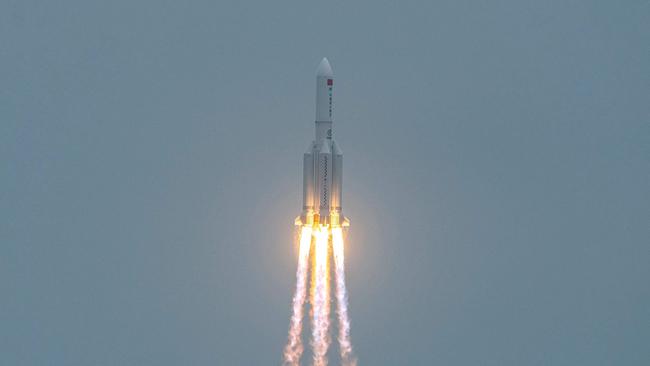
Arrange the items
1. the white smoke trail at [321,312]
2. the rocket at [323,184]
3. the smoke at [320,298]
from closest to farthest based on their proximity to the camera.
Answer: the rocket at [323,184] < the smoke at [320,298] < the white smoke trail at [321,312]

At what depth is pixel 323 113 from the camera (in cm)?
9350

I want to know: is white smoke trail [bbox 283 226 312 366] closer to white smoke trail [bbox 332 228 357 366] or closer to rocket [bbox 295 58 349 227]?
rocket [bbox 295 58 349 227]

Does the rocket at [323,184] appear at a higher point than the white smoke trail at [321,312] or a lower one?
higher

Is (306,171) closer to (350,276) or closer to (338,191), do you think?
(338,191)

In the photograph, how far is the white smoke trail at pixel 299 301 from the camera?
95438 mm

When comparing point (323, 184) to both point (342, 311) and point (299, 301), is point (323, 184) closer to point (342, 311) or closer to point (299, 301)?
point (299, 301)

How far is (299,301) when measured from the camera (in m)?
98.1

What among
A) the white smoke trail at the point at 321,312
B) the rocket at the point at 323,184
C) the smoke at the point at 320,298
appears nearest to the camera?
the rocket at the point at 323,184

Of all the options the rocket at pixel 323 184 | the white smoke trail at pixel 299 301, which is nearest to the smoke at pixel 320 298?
the white smoke trail at pixel 299 301

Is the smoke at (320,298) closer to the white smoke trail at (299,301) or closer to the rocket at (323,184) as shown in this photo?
the white smoke trail at (299,301)

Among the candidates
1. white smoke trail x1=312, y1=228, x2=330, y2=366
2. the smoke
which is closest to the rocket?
the smoke

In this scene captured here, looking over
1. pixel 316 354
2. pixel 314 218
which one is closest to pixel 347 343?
pixel 316 354

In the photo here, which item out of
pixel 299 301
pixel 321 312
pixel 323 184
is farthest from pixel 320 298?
pixel 323 184

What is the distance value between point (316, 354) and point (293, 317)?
215cm
